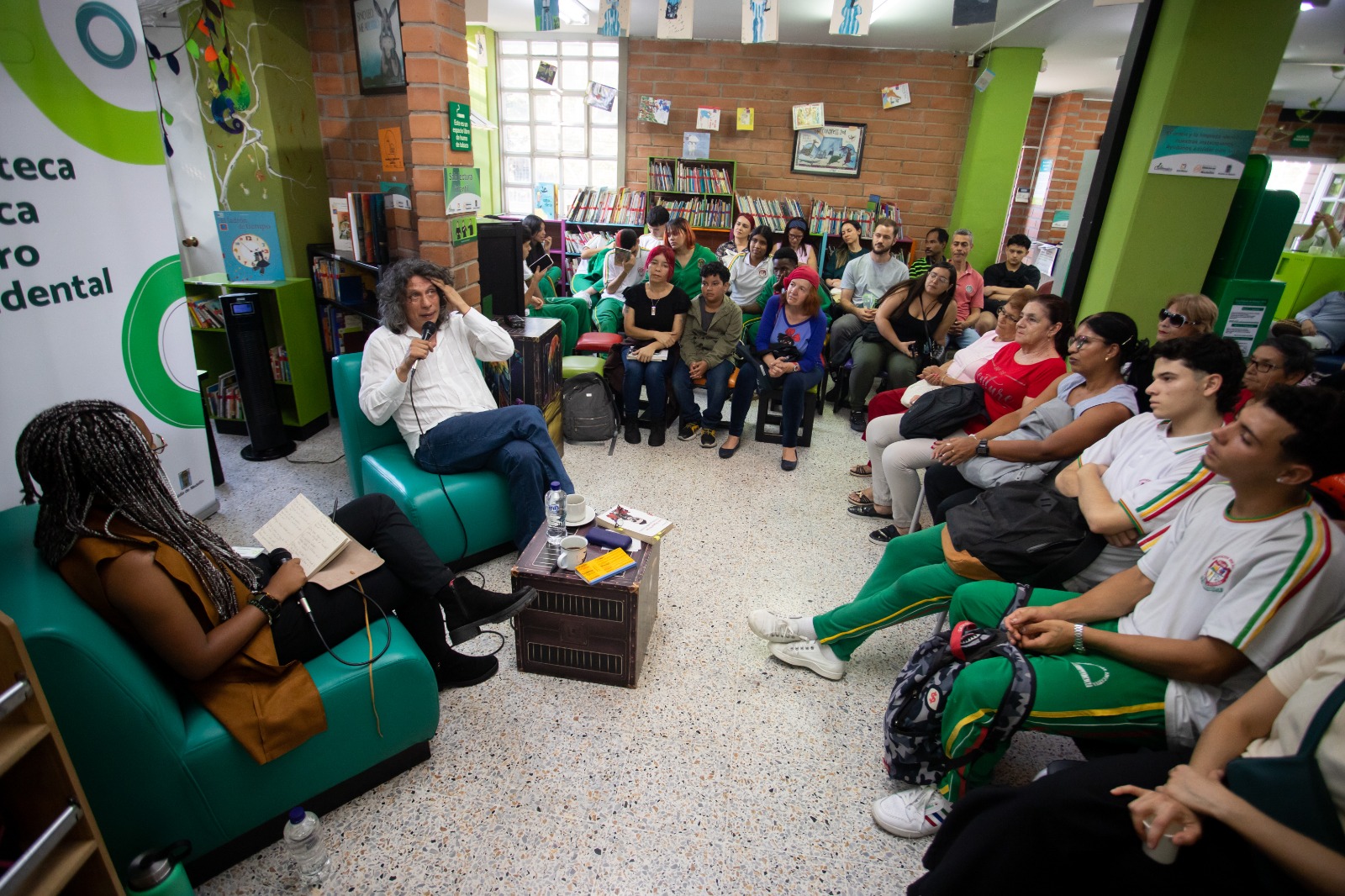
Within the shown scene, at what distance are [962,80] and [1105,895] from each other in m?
6.79

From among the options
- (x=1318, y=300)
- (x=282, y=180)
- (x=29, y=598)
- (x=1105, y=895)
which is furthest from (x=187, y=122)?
(x=1318, y=300)

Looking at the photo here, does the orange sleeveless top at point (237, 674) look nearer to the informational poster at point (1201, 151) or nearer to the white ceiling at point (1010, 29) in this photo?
the informational poster at point (1201, 151)

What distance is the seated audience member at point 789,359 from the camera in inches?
153

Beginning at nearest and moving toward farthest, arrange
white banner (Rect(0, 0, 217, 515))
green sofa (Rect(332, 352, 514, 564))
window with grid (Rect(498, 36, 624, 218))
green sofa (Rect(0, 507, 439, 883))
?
green sofa (Rect(0, 507, 439, 883)) < white banner (Rect(0, 0, 217, 515)) < green sofa (Rect(332, 352, 514, 564)) < window with grid (Rect(498, 36, 624, 218))

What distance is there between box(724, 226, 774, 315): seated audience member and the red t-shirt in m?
2.38

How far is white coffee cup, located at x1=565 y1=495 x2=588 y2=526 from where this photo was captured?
223 centimetres

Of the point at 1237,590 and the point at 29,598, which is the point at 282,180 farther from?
the point at 1237,590

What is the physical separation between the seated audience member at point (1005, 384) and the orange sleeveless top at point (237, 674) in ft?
7.97

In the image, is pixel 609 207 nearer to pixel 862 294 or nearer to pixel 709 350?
pixel 862 294

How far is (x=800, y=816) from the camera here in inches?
68.0

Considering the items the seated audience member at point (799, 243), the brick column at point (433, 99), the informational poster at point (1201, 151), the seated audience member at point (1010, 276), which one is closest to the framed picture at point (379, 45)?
the brick column at point (433, 99)

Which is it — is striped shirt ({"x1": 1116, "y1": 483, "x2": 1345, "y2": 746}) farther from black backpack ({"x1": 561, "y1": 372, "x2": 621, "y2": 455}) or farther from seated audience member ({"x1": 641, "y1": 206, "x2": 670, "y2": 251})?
seated audience member ({"x1": 641, "y1": 206, "x2": 670, "y2": 251})

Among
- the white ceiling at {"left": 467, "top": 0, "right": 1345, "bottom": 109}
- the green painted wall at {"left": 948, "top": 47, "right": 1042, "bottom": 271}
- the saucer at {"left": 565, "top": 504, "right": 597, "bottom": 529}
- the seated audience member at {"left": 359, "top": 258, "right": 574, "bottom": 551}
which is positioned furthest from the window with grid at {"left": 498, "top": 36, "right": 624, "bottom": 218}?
the saucer at {"left": 565, "top": 504, "right": 597, "bottom": 529}

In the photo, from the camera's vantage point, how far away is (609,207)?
6613 mm
